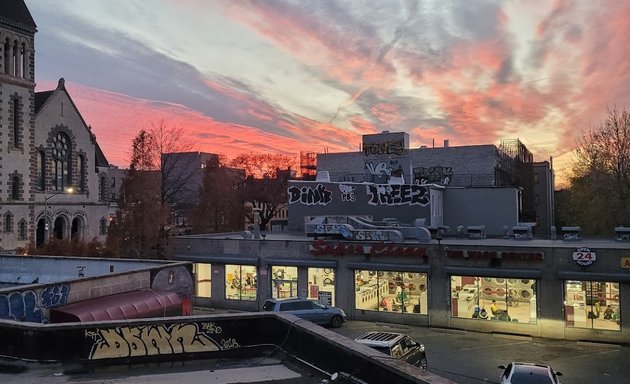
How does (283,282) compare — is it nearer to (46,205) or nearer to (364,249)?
(364,249)

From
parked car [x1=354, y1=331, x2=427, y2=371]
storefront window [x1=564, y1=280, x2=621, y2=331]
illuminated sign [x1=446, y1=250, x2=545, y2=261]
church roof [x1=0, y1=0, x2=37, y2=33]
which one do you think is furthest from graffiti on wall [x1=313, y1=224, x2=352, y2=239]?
church roof [x1=0, y1=0, x2=37, y2=33]

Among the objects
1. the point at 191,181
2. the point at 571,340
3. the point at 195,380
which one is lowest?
the point at 571,340

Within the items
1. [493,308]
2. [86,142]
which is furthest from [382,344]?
[86,142]

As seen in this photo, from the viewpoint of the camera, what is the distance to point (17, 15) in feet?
183

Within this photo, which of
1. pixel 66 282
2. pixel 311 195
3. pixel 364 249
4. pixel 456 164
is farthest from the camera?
pixel 456 164

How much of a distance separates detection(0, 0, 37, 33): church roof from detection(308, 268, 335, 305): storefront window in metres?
45.4

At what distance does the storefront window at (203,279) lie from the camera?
34812 millimetres

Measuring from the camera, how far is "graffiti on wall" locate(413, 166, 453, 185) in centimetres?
5347

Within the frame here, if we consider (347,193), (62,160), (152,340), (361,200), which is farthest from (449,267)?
(62,160)

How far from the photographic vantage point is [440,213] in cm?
4200

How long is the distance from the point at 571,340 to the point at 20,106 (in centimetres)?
5610

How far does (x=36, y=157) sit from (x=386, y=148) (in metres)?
39.1

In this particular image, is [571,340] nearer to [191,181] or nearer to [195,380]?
[195,380]

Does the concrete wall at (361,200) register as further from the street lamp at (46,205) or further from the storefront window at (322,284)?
the street lamp at (46,205)
